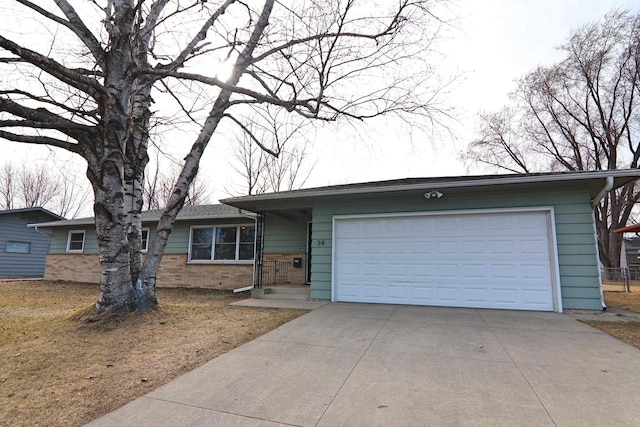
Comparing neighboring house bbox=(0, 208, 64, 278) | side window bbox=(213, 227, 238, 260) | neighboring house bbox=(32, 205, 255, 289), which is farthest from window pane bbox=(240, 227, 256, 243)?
neighboring house bbox=(0, 208, 64, 278)

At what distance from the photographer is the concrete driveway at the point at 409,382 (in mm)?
2447

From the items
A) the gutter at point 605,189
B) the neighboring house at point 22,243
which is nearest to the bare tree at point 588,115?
the gutter at point 605,189

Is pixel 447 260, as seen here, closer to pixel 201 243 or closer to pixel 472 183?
pixel 472 183

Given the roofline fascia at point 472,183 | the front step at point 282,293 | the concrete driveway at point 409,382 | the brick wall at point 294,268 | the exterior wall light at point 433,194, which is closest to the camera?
the concrete driveway at point 409,382

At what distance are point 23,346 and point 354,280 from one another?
5926 millimetres

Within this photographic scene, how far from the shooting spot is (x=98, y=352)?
156 inches

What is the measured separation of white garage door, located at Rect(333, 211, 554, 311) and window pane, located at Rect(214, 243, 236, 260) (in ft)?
15.8

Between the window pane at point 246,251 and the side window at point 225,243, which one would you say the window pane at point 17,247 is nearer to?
the side window at point 225,243

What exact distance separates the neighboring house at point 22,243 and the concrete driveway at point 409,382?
61.8ft

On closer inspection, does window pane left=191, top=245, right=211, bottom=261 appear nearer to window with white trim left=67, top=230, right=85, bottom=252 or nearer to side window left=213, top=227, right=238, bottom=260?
side window left=213, top=227, right=238, bottom=260

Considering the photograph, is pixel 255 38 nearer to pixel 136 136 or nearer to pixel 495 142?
pixel 136 136

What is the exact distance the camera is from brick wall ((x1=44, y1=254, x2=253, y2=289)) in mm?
10898

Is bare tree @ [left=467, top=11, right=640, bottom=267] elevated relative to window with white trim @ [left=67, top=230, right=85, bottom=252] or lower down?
elevated

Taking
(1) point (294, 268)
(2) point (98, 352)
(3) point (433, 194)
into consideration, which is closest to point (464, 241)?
(3) point (433, 194)
